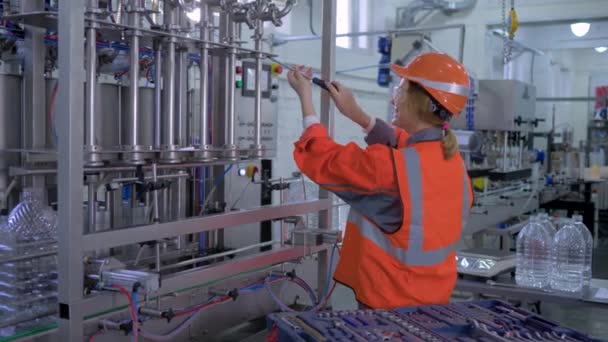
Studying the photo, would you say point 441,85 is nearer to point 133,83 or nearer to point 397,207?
point 397,207

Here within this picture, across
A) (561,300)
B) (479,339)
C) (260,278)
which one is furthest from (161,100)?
(561,300)

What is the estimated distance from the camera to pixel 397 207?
5.47 feet

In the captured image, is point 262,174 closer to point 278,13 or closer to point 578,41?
point 278,13

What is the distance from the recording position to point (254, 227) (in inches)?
104

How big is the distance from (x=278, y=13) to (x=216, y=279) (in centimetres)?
96

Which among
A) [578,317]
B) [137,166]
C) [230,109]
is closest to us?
[137,166]

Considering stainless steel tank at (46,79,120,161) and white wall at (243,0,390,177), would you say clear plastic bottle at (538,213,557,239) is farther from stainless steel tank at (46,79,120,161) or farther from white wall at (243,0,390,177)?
white wall at (243,0,390,177)

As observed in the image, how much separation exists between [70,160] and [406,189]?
32.8 inches

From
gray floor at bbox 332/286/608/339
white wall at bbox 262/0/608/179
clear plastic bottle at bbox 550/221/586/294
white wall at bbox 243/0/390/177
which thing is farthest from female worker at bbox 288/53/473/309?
white wall at bbox 262/0/608/179

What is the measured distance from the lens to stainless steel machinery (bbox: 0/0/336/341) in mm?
1414

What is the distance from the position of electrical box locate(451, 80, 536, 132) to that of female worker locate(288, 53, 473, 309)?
123 inches

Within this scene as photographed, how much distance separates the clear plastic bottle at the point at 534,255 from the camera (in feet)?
8.19

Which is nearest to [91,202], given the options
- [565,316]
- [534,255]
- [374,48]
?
[534,255]

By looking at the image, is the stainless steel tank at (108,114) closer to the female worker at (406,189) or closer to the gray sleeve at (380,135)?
the female worker at (406,189)
